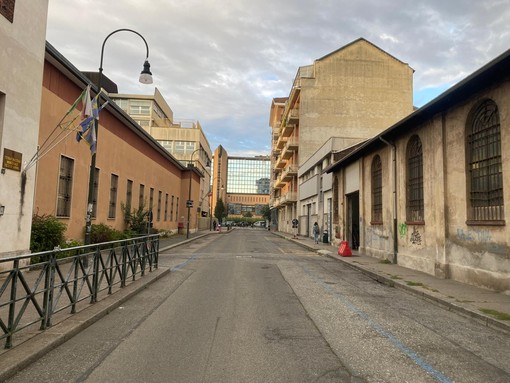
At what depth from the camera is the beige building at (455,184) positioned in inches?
388

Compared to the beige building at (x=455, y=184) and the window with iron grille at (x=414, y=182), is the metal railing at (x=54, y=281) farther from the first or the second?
the window with iron grille at (x=414, y=182)

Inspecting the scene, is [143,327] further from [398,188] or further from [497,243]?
[398,188]

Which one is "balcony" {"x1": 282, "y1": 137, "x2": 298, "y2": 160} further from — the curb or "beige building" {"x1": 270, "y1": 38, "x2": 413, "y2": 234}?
the curb

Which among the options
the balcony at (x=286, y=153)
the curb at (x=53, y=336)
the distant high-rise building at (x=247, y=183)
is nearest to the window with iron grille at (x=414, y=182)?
the curb at (x=53, y=336)

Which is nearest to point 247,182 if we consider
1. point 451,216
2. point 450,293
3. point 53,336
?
point 451,216

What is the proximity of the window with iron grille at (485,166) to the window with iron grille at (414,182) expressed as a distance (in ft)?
10.1

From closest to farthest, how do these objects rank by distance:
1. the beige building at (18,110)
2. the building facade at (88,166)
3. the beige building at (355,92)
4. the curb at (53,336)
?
the curb at (53,336) → the beige building at (18,110) → the building facade at (88,166) → the beige building at (355,92)

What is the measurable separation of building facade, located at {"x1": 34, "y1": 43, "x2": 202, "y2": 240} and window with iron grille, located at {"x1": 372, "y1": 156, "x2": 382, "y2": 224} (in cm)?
1309

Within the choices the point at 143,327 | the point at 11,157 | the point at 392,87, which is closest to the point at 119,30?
the point at 11,157

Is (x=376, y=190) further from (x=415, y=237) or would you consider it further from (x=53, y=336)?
(x=53, y=336)

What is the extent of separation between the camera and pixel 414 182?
15.0 metres

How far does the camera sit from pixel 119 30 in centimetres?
1366

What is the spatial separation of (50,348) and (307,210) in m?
39.9

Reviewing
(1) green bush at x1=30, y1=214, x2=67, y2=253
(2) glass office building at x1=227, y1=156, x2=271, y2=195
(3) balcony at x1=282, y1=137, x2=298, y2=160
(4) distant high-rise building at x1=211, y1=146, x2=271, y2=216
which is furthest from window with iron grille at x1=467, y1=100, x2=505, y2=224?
(2) glass office building at x1=227, y1=156, x2=271, y2=195
